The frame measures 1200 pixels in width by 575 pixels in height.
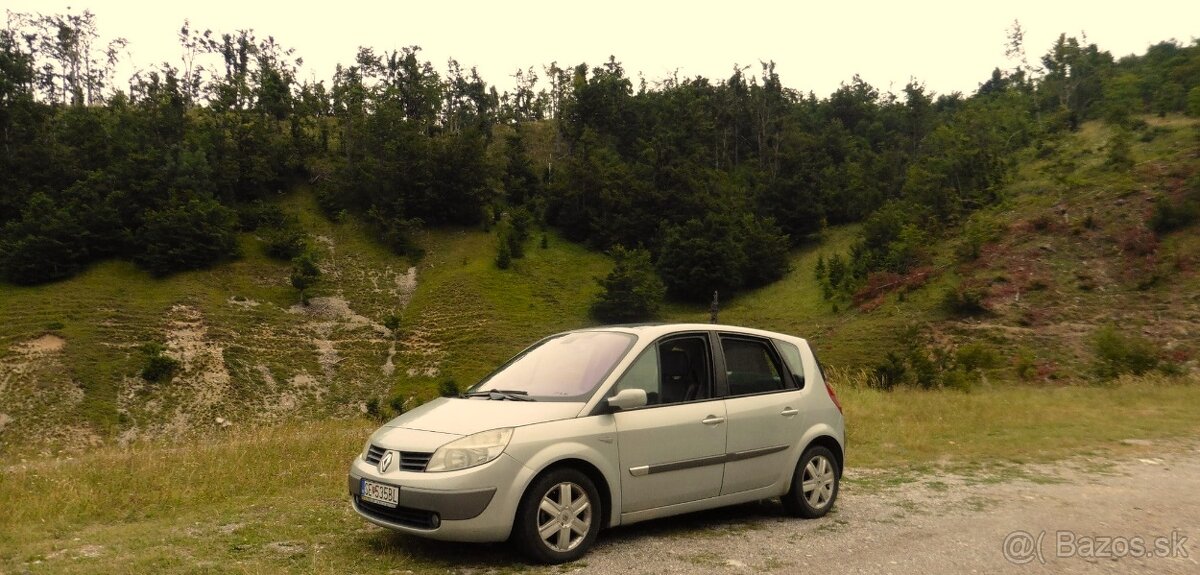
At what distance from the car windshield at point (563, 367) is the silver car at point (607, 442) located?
2 centimetres

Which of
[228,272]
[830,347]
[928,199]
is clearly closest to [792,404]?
[830,347]

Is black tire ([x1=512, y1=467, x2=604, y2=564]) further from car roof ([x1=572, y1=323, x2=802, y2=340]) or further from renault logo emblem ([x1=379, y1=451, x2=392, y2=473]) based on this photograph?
car roof ([x1=572, y1=323, x2=802, y2=340])

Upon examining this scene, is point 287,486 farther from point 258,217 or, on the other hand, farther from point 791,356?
point 258,217

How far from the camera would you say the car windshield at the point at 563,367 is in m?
6.07

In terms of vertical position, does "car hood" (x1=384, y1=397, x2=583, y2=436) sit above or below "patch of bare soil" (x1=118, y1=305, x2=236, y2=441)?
above

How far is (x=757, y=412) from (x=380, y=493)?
321cm

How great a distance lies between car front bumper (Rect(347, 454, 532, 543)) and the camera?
5.18 metres

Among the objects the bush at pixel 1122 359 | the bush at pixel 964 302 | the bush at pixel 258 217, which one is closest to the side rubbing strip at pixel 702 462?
the bush at pixel 1122 359

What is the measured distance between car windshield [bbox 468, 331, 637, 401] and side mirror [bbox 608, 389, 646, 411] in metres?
0.26

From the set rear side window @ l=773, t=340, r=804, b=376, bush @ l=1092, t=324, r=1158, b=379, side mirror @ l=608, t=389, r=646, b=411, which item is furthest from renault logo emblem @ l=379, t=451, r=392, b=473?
bush @ l=1092, t=324, r=1158, b=379

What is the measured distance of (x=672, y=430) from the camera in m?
6.15

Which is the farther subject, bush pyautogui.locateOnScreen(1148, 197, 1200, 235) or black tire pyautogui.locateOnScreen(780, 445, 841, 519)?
bush pyautogui.locateOnScreen(1148, 197, 1200, 235)

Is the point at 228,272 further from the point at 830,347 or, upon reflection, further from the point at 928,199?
the point at 928,199

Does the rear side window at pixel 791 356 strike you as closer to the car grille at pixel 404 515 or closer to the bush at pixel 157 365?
the car grille at pixel 404 515
